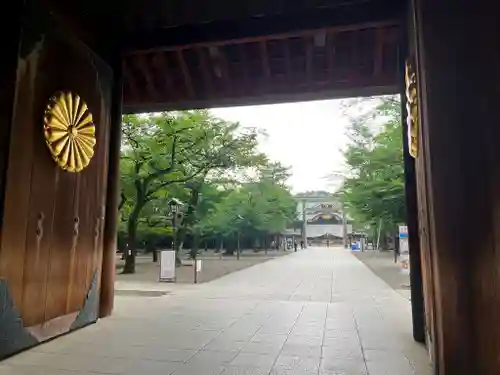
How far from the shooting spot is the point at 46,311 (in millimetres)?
3812

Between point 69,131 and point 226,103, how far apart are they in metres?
2.44

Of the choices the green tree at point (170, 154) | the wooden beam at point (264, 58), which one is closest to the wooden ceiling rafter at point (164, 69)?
the wooden beam at point (264, 58)

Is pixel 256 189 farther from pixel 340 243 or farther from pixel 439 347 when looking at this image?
pixel 340 243

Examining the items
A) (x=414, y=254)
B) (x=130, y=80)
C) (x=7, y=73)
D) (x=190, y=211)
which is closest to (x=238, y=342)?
(x=414, y=254)

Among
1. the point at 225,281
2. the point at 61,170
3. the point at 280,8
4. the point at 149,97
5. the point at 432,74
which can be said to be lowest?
the point at 225,281

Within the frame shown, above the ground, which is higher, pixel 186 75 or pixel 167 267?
pixel 186 75

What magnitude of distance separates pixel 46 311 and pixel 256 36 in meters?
3.58

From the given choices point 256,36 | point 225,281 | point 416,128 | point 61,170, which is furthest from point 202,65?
point 225,281

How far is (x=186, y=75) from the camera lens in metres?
5.48

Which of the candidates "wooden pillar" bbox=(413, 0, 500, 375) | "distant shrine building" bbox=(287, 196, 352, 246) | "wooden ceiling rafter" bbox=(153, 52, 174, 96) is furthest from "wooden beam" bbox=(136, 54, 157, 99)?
"distant shrine building" bbox=(287, 196, 352, 246)

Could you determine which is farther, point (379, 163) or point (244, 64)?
point (379, 163)

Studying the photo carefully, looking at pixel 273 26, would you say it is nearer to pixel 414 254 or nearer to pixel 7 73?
pixel 7 73

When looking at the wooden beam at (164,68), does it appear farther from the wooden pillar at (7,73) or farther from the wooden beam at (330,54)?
the wooden beam at (330,54)

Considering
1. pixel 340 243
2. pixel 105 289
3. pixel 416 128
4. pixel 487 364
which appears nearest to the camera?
pixel 487 364
